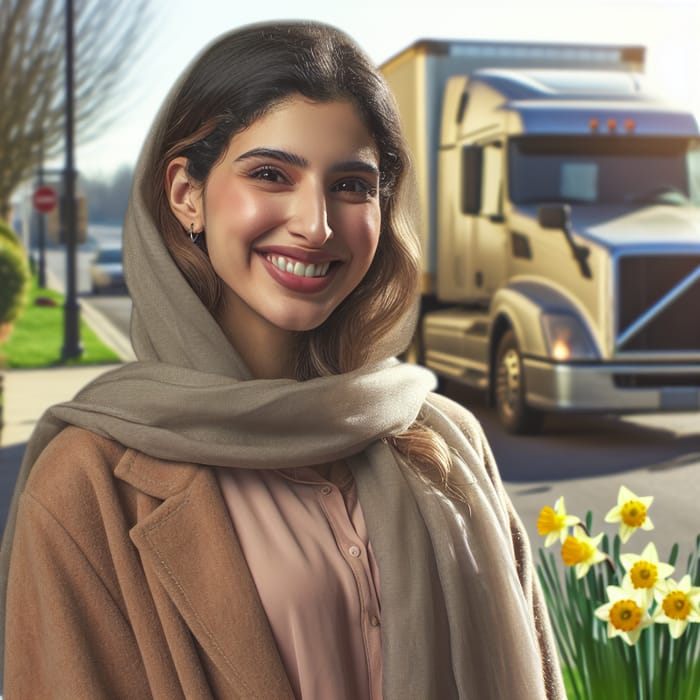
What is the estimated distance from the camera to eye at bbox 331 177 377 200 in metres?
1.89

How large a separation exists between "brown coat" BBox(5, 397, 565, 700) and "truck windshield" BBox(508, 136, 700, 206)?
1004 centimetres

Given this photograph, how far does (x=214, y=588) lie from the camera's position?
171 centimetres

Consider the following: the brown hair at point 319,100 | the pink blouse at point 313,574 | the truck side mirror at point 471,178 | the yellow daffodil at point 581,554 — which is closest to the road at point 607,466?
the truck side mirror at point 471,178

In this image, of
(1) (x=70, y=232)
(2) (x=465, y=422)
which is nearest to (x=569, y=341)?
(2) (x=465, y=422)

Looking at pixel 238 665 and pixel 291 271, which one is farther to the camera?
pixel 291 271

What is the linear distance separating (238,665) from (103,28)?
3448cm

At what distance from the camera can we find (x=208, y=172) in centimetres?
191

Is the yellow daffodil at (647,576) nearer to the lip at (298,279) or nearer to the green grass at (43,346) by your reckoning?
the lip at (298,279)

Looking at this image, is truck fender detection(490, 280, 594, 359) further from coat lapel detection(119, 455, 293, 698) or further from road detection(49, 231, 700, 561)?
coat lapel detection(119, 455, 293, 698)

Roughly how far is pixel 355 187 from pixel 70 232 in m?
19.0

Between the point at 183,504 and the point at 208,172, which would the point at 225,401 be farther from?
the point at 208,172

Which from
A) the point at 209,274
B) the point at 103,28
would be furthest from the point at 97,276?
the point at 209,274

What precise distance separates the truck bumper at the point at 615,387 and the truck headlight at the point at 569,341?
81 mm

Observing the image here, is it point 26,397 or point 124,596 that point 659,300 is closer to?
point 26,397
